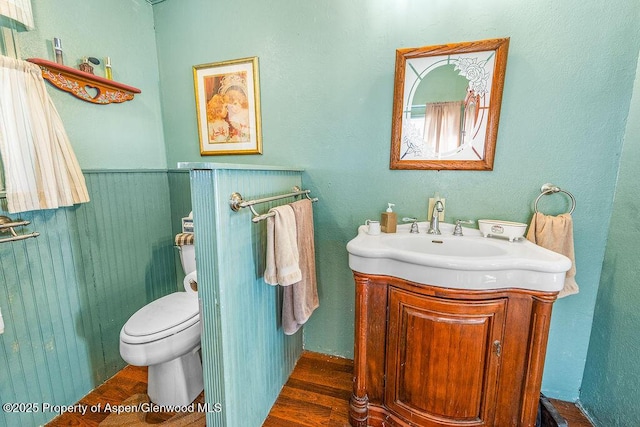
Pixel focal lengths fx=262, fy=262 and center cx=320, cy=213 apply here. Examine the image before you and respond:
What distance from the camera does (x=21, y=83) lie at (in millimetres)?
1051

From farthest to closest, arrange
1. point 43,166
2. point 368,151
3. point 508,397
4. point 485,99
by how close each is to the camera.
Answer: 1. point 368,151
2. point 485,99
3. point 43,166
4. point 508,397

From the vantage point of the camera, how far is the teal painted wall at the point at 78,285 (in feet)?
3.68

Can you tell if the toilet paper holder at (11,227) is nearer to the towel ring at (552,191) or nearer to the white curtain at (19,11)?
the white curtain at (19,11)

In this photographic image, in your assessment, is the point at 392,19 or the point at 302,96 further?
the point at 302,96

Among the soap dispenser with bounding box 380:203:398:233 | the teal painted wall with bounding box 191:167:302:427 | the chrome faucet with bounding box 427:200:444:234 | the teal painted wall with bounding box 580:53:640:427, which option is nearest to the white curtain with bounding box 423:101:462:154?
the chrome faucet with bounding box 427:200:444:234

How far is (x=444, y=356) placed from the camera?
101 cm

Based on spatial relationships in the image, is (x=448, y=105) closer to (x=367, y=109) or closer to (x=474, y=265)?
(x=367, y=109)

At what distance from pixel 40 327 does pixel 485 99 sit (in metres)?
2.31

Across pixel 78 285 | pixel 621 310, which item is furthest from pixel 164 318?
pixel 621 310

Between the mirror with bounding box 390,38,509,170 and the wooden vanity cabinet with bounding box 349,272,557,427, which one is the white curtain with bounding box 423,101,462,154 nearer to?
the mirror with bounding box 390,38,509,170

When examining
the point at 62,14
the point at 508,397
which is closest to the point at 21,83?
the point at 62,14

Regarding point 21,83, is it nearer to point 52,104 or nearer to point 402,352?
Answer: point 52,104

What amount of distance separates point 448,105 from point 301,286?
1135mm

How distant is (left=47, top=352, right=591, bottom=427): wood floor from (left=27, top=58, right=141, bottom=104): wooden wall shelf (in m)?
1.55
